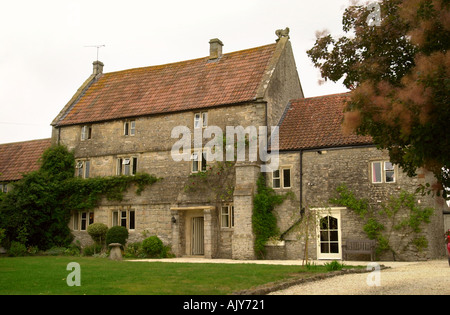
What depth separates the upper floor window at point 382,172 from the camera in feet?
72.1

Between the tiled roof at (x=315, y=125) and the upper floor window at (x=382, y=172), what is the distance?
112 centimetres

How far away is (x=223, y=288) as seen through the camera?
11.4m

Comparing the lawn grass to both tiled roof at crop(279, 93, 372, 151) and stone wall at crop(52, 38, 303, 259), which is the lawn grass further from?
tiled roof at crop(279, 93, 372, 151)

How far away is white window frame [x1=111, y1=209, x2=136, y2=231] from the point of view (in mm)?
27469

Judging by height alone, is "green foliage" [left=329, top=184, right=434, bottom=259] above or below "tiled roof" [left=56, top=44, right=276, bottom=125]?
below

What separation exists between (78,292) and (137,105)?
19.1 metres

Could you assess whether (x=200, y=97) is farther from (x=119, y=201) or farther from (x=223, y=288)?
(x=223, y=288)

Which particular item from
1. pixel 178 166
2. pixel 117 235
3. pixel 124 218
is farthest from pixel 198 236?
pixel 124 218

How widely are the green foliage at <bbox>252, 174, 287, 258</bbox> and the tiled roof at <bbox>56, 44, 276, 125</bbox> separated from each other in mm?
4948

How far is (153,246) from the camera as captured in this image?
25266 mm

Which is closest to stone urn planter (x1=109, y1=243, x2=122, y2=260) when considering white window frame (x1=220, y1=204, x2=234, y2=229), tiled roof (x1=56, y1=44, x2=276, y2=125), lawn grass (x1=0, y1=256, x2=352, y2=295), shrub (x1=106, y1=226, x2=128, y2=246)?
shrub (x1=106, y1=226, x2=128, y2=246)

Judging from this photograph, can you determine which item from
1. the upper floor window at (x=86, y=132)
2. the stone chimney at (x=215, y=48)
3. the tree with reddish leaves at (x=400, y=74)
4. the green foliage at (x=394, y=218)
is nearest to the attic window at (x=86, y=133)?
the upper floor window at (x=86, y=132)

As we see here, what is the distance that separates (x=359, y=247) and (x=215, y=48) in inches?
605
